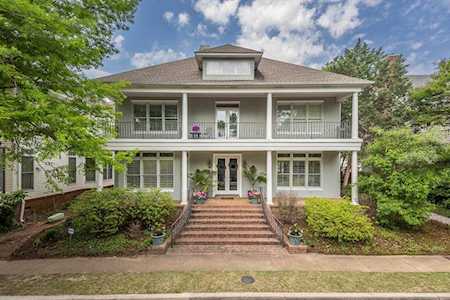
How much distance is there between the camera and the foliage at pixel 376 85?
16.8m

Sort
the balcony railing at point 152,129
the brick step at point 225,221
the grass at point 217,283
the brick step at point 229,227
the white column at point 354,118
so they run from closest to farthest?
1. the grass at point 217,283
2. the brick step at point 229,227
3. the brick step at point 225,221
4. the white column at point 354,118
5. the balcony railing at point 152,129

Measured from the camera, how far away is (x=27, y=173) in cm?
1114

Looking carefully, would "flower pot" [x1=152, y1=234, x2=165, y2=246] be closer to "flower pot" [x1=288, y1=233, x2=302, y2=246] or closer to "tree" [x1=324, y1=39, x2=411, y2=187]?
"flower pot" [x1=288, y1=233, x2=302, y2=246]

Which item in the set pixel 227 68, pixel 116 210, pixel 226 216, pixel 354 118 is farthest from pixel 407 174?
pixel 116 210

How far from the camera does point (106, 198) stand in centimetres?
795

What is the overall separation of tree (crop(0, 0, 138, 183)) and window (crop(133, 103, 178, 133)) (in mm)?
6012

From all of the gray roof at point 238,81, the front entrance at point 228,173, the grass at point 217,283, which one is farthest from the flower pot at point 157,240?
the gray roof at point 238,81

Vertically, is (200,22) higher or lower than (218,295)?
higher

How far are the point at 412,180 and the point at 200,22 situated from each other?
57.6ft

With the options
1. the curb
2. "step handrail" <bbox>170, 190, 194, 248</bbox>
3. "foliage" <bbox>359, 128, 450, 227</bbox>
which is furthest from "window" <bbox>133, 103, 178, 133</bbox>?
"foliage" <bbox>359, 128, 450, 227</bbox>

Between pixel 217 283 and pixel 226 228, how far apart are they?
337cm

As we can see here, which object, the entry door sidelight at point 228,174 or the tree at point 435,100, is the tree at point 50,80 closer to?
the entry door sidelight at point 228,174

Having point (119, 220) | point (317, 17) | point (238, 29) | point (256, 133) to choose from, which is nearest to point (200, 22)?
point (238, 29)

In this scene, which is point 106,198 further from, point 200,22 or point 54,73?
point 200,22
